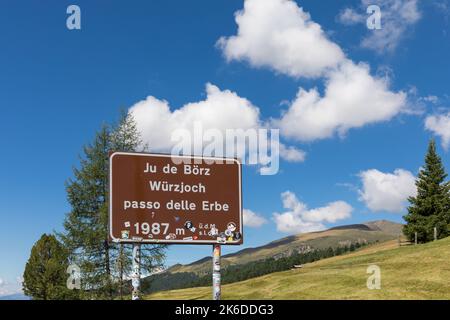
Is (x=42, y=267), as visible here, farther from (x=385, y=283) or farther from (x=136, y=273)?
(x=136, y=273)

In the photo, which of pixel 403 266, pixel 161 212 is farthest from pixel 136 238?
pixel 403 266

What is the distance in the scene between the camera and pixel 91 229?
34250 mm

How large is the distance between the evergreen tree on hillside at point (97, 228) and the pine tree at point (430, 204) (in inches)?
1744

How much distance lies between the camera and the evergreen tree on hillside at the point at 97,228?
33.8 m

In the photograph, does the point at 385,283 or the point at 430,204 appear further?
the point at 430,204

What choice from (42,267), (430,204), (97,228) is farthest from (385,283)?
(42,267)

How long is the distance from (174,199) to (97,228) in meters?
22.9

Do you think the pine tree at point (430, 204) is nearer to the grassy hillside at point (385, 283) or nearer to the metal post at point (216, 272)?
the grassy hillside at point (385, 283)

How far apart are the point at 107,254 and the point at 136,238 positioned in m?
23.1

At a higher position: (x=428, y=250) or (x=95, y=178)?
(x=95, y=178)

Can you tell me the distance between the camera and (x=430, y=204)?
67.9m

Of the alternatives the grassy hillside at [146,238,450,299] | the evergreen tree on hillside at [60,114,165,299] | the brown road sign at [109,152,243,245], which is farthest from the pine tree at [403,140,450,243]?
the brown road sign at [109,152,243,245]

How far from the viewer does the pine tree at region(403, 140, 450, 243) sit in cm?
6619
